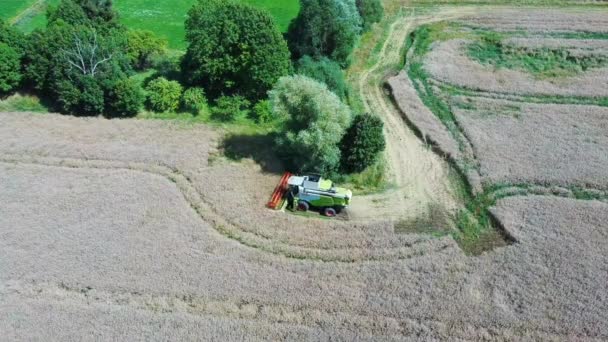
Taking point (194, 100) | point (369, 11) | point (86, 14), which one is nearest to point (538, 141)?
point (369, 11)

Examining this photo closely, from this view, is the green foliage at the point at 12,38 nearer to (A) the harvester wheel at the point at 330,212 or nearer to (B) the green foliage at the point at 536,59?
(A) the harvester wheel at the point at 330,212

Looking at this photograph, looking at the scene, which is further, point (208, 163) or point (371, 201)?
point (208, 163)

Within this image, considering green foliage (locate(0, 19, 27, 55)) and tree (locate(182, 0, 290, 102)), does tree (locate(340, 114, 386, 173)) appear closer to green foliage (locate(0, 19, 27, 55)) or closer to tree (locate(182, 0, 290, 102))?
tree (locate(182, 0, 290, 102))

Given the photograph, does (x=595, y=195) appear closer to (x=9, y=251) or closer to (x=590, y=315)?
(x=590, y=315)

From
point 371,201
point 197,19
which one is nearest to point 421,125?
point 371,201

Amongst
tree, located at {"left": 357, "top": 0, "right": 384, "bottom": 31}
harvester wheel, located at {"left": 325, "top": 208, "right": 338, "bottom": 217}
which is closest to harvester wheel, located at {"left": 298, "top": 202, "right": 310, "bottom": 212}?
harvester wheel, located at {"left": 325, "top": 208, "right": 338, "bottom": 217}

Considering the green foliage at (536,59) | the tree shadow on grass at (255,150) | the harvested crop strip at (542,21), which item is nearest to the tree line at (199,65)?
the tree shadow on grass at (255,150)

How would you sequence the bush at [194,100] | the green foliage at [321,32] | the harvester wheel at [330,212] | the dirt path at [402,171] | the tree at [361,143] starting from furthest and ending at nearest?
the green foliage at [321,32]
the bush at [194,100]
the tree at [361,143]
the dirt path at [402,171]
the harvester wheel at [330,212]
